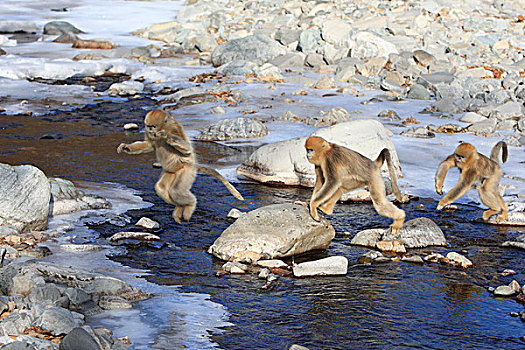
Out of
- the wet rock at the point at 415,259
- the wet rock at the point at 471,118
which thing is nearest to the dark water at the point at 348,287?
the wet rock at the point at 415,259

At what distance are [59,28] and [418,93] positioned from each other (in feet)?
64.8

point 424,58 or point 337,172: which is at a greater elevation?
point 337,172

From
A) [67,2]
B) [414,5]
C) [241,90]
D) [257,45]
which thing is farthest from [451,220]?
[67,2]

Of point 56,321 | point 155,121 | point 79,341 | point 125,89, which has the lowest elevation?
point 125,89

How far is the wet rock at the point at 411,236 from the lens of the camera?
9.82 meters

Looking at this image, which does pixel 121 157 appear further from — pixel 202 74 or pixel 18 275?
pixel 202 74

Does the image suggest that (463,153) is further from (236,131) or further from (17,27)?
(17,27)

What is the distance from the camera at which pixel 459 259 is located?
30.0 ft

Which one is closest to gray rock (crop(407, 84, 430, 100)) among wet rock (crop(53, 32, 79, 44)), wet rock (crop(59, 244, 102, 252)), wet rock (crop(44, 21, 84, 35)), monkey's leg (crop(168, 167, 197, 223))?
wet rock (crop(59, 244, 102, 252))

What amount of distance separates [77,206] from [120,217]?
75 centimetres

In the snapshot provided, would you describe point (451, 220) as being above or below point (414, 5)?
below

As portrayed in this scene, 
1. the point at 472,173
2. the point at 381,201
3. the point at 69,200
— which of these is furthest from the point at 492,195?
the point at 69,200

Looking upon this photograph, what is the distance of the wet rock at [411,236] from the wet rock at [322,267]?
1.19m

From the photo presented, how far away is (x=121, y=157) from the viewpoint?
14781mm
